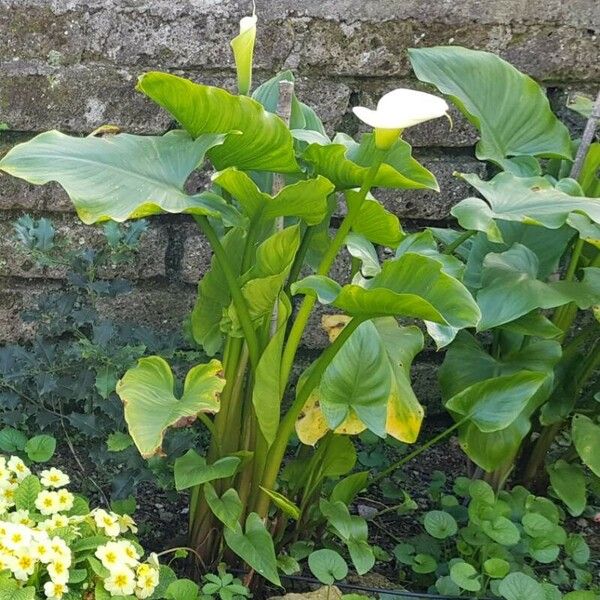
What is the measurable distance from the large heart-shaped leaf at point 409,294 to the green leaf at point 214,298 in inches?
11.3

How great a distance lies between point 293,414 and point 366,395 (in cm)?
12

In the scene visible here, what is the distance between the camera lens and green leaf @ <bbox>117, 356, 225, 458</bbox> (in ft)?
4.06

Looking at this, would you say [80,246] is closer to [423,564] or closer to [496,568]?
[423,564]

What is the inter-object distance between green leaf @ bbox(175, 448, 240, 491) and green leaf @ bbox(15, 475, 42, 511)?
21 centimetres

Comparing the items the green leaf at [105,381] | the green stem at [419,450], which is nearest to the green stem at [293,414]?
the green stem at [419,450]

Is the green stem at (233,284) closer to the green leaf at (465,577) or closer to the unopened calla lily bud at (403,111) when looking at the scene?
the unopened calla lily bud at (403,111)

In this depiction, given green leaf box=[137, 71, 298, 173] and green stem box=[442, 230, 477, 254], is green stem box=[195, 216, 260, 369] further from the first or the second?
green stem box=[442, 230, 477, 254]

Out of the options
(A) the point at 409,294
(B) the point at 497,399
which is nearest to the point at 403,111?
(A) the point at 409,294

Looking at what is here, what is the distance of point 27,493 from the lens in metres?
1.34

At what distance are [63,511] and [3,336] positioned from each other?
2.33 feet

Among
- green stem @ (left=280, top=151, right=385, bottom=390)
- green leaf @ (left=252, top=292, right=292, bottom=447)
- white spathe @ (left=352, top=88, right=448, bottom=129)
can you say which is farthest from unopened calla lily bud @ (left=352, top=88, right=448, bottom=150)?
green leaf @ (left=252, top=292, right=292, bottom=447)

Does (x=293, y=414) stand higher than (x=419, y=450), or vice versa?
(x=293, y=414)

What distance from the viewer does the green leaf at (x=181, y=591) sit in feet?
4.29

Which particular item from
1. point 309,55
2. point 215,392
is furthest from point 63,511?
point 309,55
